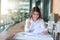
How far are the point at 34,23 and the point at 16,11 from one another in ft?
14.4

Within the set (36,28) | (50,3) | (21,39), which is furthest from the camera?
(50,3)

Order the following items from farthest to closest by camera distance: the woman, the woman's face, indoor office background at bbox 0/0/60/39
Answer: indoor office background at bbox 0/0/60/39
the woman's face
the woman

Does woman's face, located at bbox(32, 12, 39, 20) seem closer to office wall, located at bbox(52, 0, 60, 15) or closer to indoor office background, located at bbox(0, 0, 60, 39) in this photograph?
office wall, located at bbox(52, 0, 60, 15)

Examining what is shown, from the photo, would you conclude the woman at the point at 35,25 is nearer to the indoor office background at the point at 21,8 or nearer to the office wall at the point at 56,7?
the office wall at the point at 56,7

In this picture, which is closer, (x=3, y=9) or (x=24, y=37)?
(x=24, y=37)

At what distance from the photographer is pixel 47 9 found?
662cm

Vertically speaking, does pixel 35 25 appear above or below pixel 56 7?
below

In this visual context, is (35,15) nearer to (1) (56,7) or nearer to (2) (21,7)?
(1) (56,7)

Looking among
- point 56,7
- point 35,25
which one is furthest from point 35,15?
point 56,7

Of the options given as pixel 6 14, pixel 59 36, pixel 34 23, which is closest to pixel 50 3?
pixel 6 14

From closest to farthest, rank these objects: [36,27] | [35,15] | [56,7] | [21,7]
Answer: [36,27], [35,15], [56,7], [21,7]

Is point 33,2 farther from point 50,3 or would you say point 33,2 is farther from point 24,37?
point 24,37

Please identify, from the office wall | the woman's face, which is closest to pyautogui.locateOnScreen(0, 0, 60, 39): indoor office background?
the office wall

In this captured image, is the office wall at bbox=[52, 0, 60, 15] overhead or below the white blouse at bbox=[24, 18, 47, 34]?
overhead
